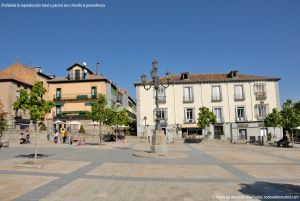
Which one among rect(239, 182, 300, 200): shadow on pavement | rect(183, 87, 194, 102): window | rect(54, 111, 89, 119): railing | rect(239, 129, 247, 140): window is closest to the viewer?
rect(239, 182, 300, 200): shadow on pavement

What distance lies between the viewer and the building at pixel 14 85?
122 ft

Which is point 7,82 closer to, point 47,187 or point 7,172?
point 7,172

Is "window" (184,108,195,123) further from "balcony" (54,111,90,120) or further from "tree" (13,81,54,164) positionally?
"tree" (13,81,54,164)

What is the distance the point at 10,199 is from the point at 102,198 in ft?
6.64

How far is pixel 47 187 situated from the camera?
7.29 metres

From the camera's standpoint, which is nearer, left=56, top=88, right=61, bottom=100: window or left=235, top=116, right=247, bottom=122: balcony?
left=235, top=116, right=247, bottom=122: balcony

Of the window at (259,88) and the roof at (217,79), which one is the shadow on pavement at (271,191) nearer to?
the roof at (217,79)

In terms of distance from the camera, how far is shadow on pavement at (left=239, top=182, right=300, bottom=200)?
257 inches

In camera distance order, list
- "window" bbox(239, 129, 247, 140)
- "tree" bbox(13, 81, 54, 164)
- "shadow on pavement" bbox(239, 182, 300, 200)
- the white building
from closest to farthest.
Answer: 1. "shadow on pavement" bbox(239, 182, 300, 200)
2. "tree" bbox(13, 81, 54, 164)
3. "window" bbox(239, 129, 247, 140)
4. the white building

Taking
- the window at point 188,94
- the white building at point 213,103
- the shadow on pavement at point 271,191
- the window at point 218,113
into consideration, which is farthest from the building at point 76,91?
the shadow on pavement at point 271,191

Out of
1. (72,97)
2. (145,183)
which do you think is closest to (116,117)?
(72,97)

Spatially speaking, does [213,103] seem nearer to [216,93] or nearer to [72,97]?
[216,93]

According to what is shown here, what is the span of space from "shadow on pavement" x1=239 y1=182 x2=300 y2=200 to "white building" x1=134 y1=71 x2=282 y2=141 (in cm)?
3225

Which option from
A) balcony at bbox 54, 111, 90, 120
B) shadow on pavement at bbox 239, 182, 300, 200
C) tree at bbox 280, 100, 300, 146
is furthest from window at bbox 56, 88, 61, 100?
shadow on pavement at bbox 239, 182, 300, 200
